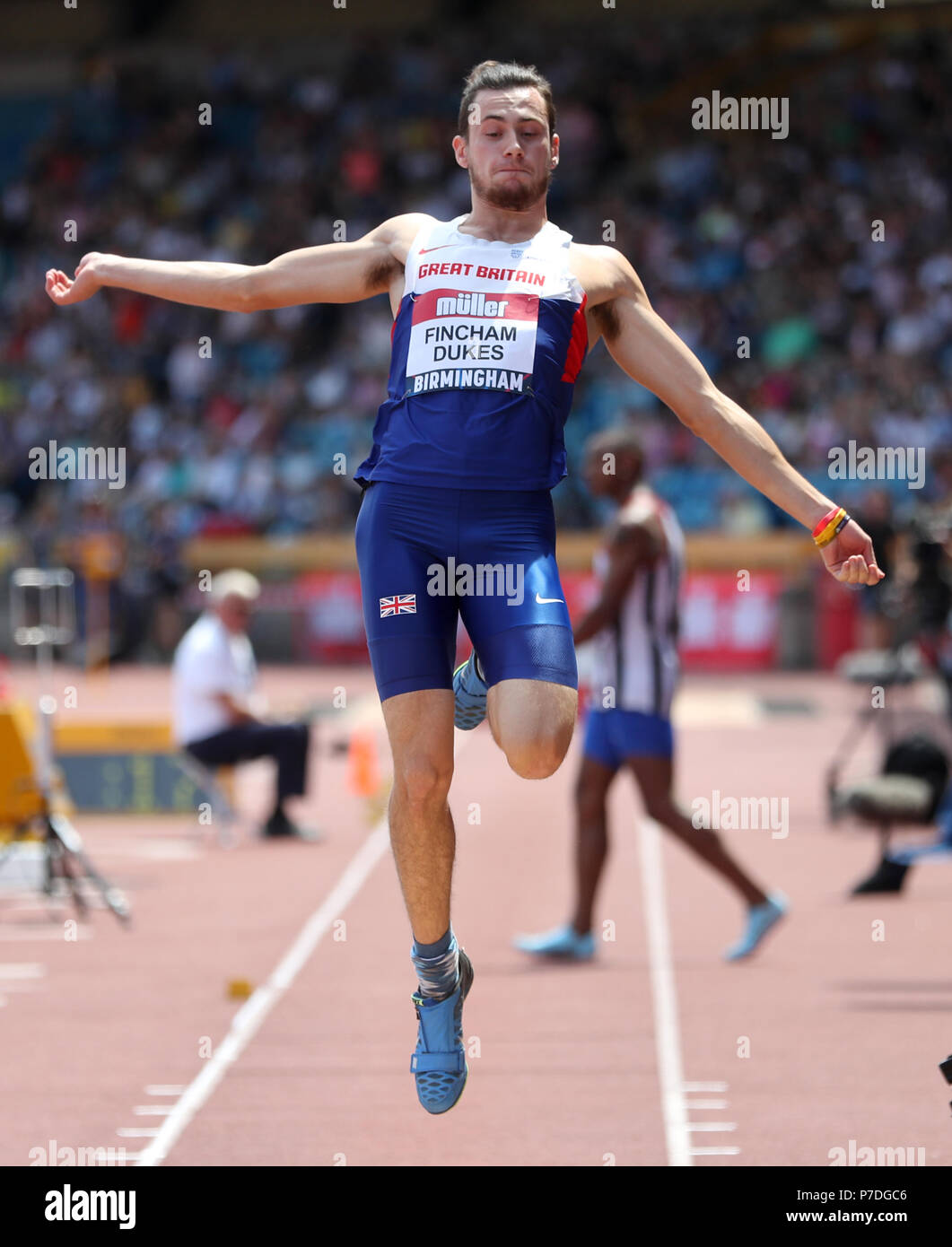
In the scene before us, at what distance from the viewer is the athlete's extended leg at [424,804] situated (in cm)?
476

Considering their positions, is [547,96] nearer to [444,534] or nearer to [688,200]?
[444,534]

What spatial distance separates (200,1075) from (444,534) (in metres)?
2.79

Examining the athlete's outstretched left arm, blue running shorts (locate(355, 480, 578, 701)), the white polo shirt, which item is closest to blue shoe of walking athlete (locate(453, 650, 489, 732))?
blue running shorts (locate(355, 480, 578, 701))

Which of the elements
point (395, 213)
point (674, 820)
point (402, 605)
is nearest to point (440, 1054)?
point (402, 605)

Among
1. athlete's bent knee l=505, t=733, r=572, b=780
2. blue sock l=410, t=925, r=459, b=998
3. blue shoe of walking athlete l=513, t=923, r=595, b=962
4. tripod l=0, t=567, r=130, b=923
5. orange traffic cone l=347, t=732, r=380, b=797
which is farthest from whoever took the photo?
orange traffic cone l=347, t=732, r=380, b=797

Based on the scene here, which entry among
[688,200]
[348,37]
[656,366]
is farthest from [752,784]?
[348,37]

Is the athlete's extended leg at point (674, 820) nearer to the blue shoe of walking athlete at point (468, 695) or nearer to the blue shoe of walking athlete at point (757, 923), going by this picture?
the blue shoe of walking athlete at point (757, 923)

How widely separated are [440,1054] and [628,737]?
4003 millimetres

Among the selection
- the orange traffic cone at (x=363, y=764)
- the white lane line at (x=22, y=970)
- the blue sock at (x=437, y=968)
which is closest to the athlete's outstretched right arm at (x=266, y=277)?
the blue sock at (x=437, y=968)

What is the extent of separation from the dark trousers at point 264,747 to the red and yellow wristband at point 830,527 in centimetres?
813

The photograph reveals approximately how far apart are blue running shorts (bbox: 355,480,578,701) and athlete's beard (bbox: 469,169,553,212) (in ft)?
2.32

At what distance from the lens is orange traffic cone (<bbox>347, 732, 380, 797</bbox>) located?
1430 cm

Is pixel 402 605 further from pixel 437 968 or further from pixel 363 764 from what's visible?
pixel 363 764

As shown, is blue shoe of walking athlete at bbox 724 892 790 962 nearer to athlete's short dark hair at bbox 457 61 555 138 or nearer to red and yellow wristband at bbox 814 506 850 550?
red and yellow wristband at bbox 814 506 850 550
